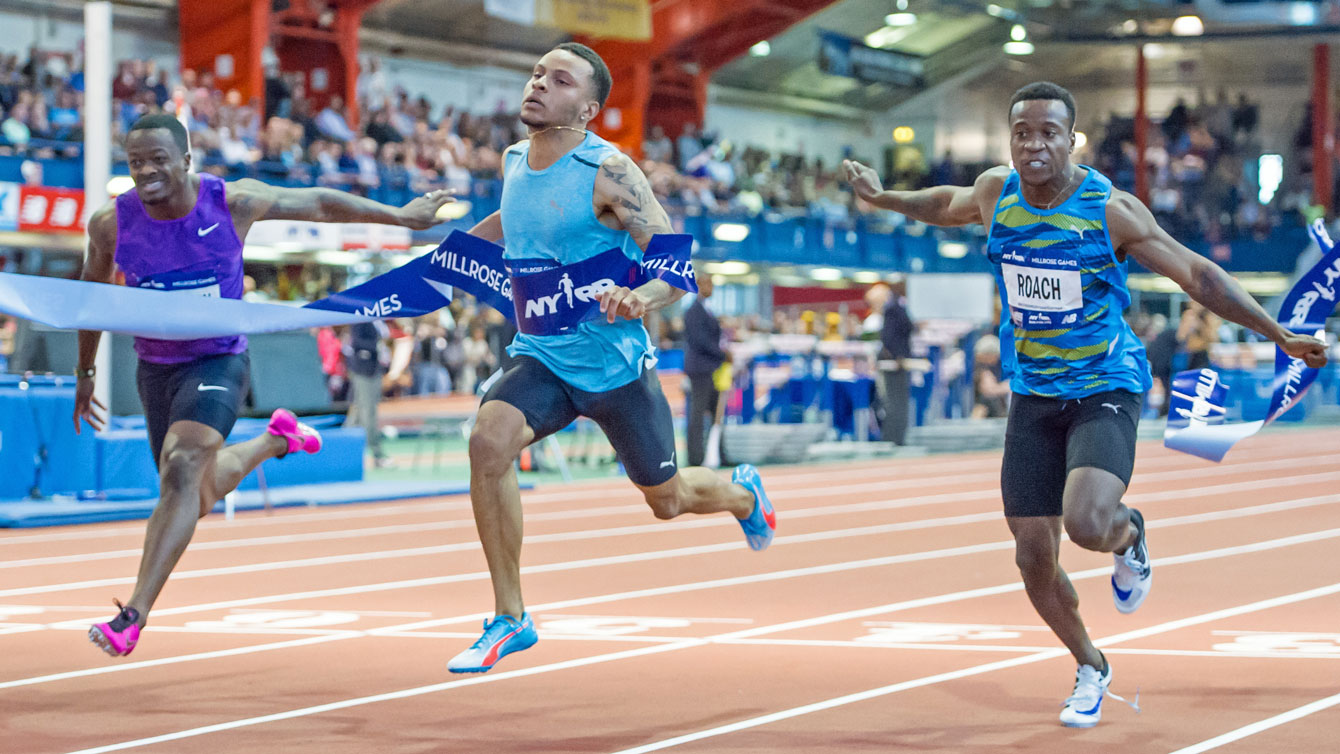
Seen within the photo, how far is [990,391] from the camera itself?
909 inches

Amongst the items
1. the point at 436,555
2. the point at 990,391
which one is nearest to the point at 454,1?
the point at 990,391

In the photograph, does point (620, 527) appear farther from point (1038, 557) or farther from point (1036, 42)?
point (1036, 42)

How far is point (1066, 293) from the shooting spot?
520 centimetres

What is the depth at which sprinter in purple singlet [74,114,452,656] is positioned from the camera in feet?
19.3

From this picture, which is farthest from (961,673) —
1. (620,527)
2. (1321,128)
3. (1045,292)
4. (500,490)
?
(1321,128)

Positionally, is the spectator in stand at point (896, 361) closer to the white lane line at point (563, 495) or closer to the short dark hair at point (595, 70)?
the white lane line at point (563, 495)

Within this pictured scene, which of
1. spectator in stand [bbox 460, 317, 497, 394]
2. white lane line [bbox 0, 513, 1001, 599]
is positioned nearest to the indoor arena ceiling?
spectator in stand [bbox 460, 317, 497, 394]

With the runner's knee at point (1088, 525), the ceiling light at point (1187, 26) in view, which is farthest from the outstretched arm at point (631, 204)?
the ceiling light at point (1187, 26)

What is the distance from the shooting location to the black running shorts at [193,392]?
6.00 m

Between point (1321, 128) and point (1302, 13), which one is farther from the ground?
point (1302, 13)

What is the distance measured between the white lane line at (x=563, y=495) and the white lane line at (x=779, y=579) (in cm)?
388

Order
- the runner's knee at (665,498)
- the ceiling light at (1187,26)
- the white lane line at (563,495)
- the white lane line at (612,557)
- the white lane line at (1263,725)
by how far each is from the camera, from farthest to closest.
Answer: the ceiling light at (1187,26) < the white lane line at (563,495) < the white lane line at (612,557) < the runner's knee at (665,498) < the white lane line at (1263,725)

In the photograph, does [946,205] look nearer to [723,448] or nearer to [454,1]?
[723,448]

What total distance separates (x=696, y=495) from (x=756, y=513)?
75cm
